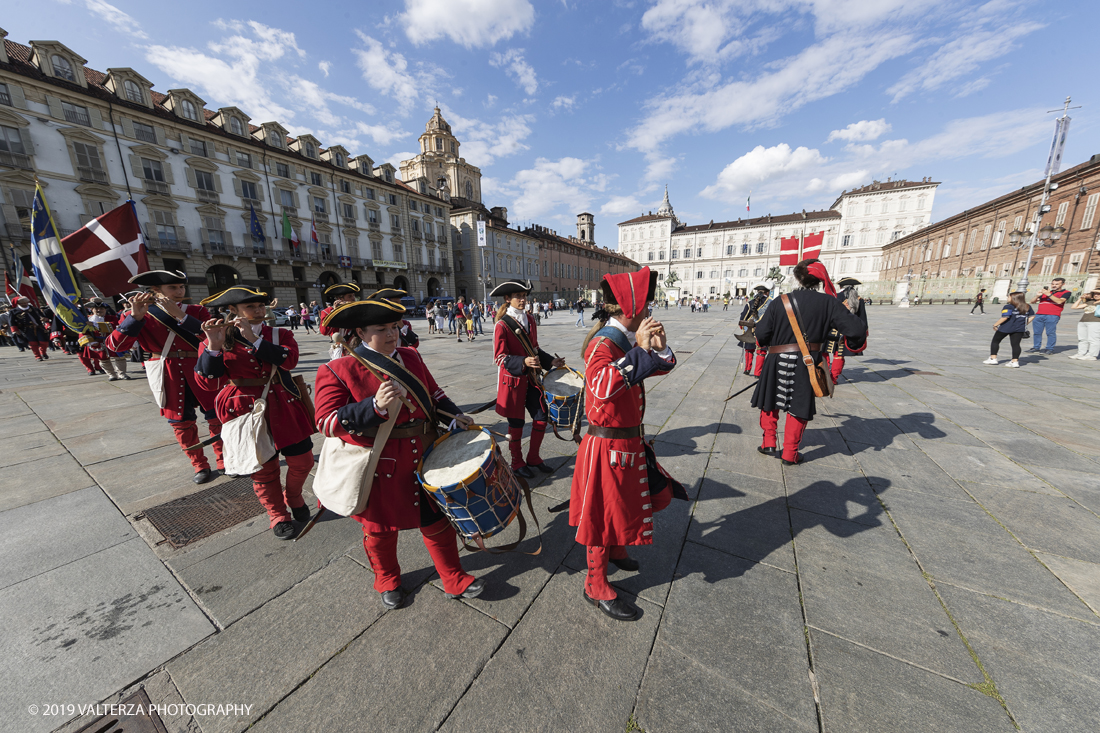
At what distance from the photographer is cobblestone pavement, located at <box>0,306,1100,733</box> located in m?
1.67

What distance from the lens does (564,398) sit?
3.25 meters

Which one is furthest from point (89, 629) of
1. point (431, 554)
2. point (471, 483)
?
point (471, 483)

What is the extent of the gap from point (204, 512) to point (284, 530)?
99cm

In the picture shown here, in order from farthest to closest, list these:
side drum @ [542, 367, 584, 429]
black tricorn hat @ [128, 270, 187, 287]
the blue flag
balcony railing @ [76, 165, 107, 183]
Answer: balcony railing @ [76, 165, 107, 183]
the blue flag
side drum @ [542, 367, 584, 429]
black tricorn hat @ [128, 270, 187, 287]

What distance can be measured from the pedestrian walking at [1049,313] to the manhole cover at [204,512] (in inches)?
636

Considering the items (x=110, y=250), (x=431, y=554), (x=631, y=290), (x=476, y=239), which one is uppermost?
(x=476, y=239)

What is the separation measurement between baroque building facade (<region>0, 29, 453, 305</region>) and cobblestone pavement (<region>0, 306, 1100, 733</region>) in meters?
23.6

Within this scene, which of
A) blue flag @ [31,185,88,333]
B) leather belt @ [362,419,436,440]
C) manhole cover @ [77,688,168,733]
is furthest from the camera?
blue flag @ [31,185,88,333]

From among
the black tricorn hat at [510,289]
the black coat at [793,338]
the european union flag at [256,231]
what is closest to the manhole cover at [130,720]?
the black tricorn hat at [510,289]

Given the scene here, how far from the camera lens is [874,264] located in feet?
205

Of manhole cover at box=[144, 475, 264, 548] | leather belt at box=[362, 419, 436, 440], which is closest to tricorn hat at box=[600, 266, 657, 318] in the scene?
leather belt at box=[362, 419, 436, 440]

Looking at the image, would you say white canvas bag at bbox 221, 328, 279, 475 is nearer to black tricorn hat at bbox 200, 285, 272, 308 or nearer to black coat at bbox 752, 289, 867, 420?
black tricorn hat at bbox 200, 285, 272, 308

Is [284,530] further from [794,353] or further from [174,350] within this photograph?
[794,353]

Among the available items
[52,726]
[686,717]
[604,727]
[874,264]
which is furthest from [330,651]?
[874,264]
